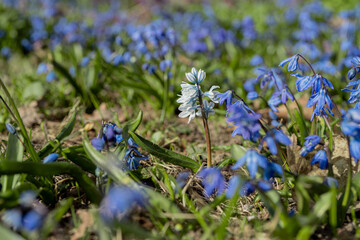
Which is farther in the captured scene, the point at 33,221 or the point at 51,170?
the point at 51,170

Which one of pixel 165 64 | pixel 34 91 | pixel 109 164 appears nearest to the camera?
pixel 109 164

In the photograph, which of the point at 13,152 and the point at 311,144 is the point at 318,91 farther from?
the point at 13,152

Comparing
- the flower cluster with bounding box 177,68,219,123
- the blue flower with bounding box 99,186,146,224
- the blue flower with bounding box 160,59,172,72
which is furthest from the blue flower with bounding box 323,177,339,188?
the blue flower with bounding box 160,59,172,72

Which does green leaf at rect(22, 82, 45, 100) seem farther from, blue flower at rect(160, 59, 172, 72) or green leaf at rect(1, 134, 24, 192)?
green leaf at rect(1, 134, 24, 192)

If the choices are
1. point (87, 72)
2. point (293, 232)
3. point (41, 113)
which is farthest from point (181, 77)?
point (293, 232)

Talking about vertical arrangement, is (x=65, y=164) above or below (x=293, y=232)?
above

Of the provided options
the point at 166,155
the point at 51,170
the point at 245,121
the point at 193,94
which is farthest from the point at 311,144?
the point at 51,170

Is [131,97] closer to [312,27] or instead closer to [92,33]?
[92,33]

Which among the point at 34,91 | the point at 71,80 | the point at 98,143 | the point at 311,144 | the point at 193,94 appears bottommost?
the point at 34,91
